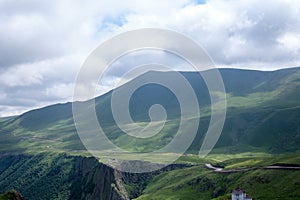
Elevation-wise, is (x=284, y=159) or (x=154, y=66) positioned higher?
(x=154, y=66)

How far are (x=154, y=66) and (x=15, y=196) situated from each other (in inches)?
3067

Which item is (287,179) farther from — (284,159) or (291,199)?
(284,159)

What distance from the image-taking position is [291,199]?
140750mm

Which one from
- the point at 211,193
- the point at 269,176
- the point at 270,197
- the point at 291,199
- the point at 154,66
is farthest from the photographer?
the point at 211,193

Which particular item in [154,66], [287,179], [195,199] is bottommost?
[195,199]

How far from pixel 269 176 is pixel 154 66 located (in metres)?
77.7

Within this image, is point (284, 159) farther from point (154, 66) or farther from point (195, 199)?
point (154, 66)

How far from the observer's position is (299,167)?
6762 inches

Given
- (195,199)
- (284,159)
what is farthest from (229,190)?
(284,159)

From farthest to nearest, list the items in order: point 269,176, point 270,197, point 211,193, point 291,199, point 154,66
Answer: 1. point 211,193
2. point 269,176
3. point 270,197
4. point 291,199
5. point 154,66

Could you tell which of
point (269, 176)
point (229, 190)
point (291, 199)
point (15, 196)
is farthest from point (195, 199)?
point (15, 196)

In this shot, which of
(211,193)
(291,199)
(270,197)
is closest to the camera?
(291,199)

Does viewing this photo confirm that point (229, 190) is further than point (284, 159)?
No

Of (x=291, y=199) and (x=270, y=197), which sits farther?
(x=270, y=197)
